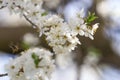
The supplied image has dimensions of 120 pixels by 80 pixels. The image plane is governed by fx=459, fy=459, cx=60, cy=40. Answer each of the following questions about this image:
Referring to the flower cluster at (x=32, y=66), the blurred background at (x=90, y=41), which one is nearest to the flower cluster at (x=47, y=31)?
the flower cluster at (x=32, y=66)

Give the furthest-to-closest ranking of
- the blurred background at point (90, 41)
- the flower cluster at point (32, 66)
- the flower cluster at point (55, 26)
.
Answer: the blurred background at point (90, 41) → the flower cluster at point (55, 26) → the flower cluster at point (32, 66)

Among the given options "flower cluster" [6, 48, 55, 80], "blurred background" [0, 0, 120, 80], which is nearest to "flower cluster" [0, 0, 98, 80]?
"flower cluster" [6, 48, 55, 80]

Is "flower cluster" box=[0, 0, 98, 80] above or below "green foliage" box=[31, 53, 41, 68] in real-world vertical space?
above

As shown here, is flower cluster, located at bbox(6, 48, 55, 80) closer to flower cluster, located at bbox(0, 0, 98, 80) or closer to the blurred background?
flower cluster, located at bbox(0, 0, 98, 80)

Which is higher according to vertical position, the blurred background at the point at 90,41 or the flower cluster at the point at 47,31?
the blurred background at the point at 90,41

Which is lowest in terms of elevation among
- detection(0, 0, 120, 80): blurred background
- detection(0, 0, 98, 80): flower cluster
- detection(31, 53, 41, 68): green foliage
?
detection(31, 53, 41, 68): green foliage

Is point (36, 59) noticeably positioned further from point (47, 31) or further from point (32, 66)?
point (47, 31)

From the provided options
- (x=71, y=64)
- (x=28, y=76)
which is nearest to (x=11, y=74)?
(x=28, y=76)

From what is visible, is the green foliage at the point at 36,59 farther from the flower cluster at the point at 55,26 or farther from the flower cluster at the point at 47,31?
the flower cluster at the point at 55,26

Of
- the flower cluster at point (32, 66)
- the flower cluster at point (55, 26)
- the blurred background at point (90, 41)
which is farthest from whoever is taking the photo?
the blurred background at point (90, 41)
